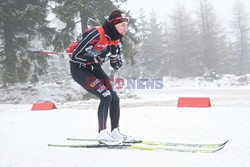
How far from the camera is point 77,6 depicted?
17953mm

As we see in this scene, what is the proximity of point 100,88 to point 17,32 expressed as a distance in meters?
18.7

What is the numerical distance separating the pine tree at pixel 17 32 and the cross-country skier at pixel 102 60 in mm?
15325

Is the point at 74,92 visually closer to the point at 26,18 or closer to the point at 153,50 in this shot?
the point at 26,18

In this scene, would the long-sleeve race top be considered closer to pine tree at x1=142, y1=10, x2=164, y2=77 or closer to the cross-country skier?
the cross-country skier

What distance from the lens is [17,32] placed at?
832 inches

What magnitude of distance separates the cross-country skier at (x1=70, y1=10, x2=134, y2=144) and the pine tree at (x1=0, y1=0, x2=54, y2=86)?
15325 mm

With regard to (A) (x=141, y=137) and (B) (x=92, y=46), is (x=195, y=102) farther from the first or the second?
(B) (x=92, y=46)

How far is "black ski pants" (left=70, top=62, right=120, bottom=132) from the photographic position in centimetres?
456

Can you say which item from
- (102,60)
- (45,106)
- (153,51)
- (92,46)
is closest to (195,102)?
(102,60)

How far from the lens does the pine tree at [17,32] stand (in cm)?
1844

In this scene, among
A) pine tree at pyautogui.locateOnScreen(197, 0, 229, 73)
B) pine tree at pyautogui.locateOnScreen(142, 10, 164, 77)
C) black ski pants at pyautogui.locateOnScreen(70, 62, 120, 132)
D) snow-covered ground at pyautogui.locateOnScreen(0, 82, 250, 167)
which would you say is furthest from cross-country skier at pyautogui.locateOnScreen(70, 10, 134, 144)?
pine tree at pyautogui.locateOnScreen(142, 10, 164, 77)

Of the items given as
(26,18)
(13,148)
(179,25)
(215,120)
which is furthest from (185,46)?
(13,148)

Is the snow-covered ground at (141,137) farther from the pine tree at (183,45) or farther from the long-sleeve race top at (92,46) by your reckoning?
the pine tree at (183,45)

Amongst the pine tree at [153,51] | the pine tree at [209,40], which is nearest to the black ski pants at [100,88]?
the pine tree at [209,40]
